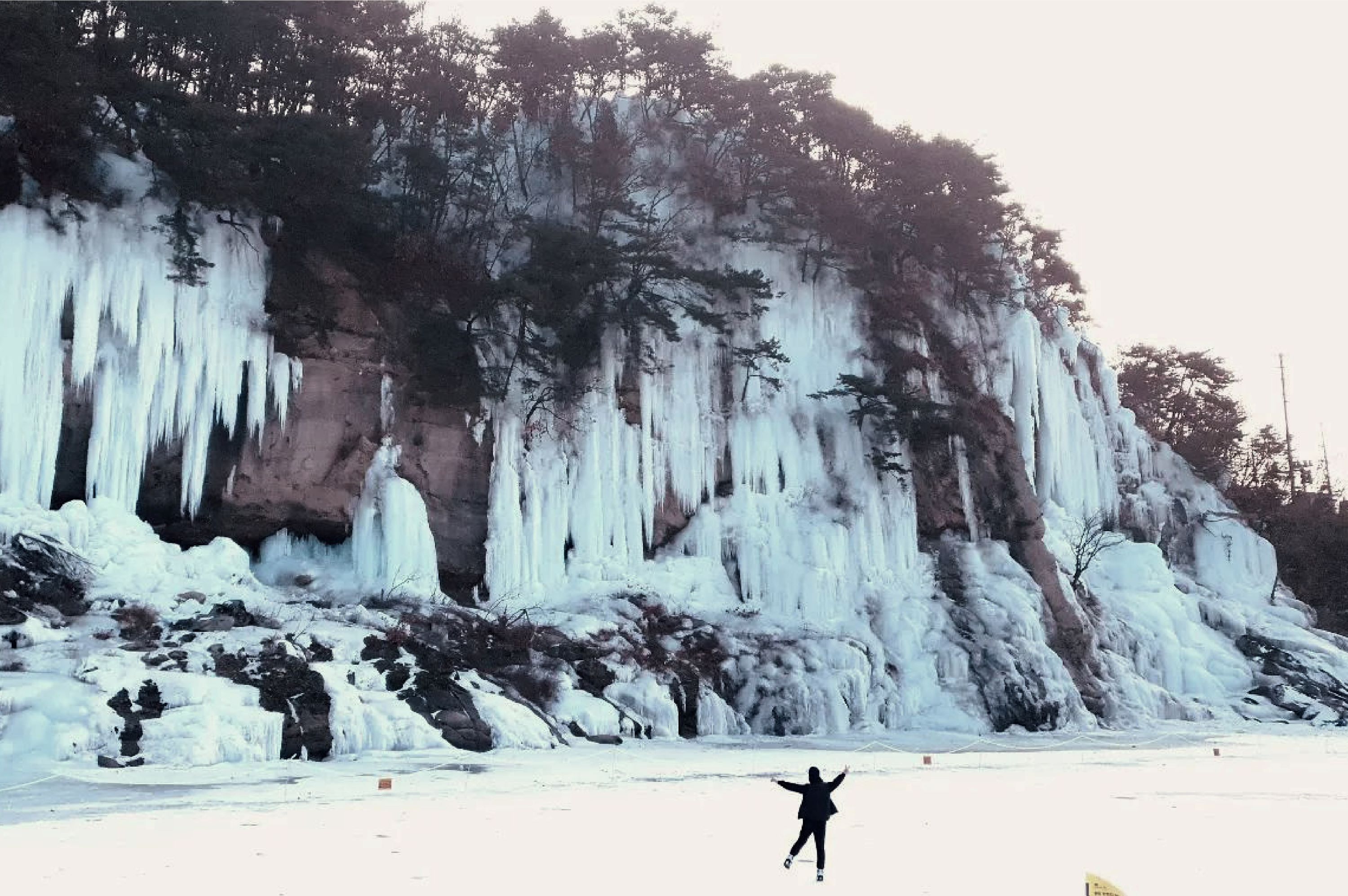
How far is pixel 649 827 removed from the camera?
464 inches

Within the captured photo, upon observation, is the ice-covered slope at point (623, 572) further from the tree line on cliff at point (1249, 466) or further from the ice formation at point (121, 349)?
the tree line on cliff at point (1249, 466)

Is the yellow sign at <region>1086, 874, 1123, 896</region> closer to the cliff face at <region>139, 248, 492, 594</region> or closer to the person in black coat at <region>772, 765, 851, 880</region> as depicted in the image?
the person in black coat at <region>772, 765, 851, 880</region>

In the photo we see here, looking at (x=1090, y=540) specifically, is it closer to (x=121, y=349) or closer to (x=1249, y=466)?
(x=1249, y=466)

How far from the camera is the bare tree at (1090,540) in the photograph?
35188mm

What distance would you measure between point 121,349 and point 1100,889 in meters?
21.2

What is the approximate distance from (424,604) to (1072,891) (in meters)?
17.0

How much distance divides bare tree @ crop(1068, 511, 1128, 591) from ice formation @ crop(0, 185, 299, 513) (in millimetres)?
23006

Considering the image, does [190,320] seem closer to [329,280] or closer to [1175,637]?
[329,280]

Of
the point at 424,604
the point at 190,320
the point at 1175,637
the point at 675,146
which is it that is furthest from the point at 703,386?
the point at 1175,637

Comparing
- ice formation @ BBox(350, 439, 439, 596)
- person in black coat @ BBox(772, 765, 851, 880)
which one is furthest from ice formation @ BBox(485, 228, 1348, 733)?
person in black coat @ BBox(772, 765, 851, 880)

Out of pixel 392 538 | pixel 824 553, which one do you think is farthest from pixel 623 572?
pixel 392 538

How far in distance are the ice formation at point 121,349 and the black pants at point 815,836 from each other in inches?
666

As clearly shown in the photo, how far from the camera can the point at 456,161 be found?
99.0ft

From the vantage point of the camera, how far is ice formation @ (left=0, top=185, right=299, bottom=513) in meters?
21.4
